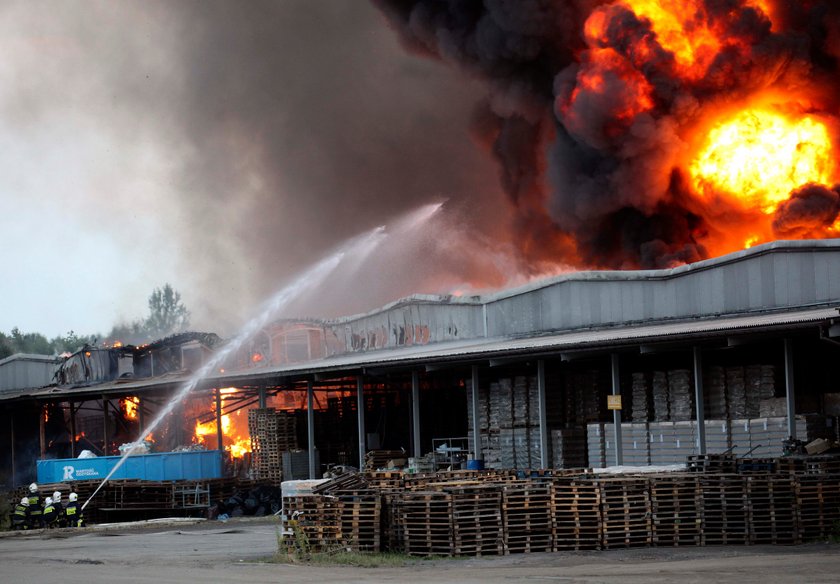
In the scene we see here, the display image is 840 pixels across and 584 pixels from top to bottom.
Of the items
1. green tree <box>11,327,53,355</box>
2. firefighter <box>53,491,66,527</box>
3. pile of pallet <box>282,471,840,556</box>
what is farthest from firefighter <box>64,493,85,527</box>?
green tree <box>11,327,53,355</box>

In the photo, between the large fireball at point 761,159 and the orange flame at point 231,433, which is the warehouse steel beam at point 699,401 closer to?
the large fireball at point 761,159

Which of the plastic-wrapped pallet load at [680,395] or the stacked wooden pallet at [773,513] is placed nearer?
the stacked wooden pallet at [773,513]

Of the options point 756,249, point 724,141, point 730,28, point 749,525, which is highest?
point 730,28

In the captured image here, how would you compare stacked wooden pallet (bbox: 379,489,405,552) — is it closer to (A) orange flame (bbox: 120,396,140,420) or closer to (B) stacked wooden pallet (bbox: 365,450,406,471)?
(B) stacked wooden pallet (bbox: 365,450,406,471)

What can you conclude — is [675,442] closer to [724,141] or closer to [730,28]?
[724,141]

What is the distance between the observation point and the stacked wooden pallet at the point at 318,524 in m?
22.2

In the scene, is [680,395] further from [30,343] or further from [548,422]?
[30,343]

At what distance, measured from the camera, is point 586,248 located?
50344 mm

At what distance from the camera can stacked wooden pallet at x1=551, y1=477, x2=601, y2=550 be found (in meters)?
22.0

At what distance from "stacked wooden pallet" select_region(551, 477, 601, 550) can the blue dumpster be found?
22.1m

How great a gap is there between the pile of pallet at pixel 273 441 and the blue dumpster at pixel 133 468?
2.84m

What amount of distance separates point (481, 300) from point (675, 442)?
45.3 feet

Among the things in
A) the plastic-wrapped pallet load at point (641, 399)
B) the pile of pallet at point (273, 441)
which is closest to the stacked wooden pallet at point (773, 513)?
the plastic-wrapped pallet load at point (641, 399)

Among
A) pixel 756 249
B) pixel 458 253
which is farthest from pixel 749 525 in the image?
pixel 458 253
